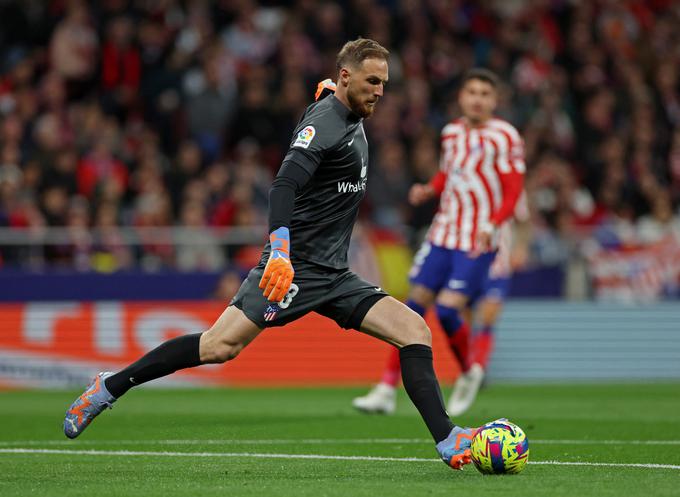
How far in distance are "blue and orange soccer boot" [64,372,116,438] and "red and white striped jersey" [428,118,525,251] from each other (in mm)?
4803

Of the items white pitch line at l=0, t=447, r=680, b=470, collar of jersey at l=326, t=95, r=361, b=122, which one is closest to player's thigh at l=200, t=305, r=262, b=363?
white pitch line at l=0, t=447, r=680, b=470

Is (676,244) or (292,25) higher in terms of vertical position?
(292,25)

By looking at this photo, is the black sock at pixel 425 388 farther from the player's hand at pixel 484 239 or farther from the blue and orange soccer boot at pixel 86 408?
the player's hand at pixel 484 239

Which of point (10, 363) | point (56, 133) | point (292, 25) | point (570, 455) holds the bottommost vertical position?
point (10, 363)

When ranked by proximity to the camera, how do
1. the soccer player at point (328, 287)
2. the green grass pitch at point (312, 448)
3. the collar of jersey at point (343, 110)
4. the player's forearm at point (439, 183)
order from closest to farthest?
the green grass pitch at point (312, 448) < the soccer player at point (328, 287) < the collar of jersey at point (343, 110) < the player's forearm at point (439, 183)

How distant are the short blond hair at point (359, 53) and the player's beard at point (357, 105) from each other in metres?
0.15

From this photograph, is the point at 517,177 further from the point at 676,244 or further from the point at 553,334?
the point at 676,244

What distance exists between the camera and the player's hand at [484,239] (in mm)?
11039

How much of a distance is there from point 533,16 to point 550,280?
22.4 feet

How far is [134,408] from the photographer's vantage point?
470 inches

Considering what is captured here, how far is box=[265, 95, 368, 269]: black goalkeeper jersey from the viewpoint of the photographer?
7043 mm

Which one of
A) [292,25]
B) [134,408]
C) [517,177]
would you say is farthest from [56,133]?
[517,177]

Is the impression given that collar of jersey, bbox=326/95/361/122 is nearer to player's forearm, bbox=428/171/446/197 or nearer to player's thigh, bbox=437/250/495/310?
player's thigh, bbox=437/250/495/310

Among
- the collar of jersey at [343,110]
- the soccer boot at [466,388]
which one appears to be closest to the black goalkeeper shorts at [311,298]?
the collar of jersey at [343,110]
